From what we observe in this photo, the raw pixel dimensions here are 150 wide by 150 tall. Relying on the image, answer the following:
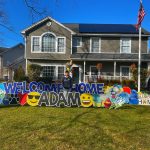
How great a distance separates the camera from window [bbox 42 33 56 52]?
93.5 ft

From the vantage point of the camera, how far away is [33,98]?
12461 mm

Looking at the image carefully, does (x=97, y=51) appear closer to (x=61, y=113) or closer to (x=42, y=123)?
(x=61, y=113)

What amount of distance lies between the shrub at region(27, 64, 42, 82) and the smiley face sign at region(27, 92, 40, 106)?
48.0 ft

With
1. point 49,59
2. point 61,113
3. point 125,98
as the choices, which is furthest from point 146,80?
point 61,113

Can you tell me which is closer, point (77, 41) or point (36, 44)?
point (36, 44)

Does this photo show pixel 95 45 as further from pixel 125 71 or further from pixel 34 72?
pixel 34 72

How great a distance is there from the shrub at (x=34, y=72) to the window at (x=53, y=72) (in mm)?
815

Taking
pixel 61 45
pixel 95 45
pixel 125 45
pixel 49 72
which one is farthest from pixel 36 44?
pixel 125 45

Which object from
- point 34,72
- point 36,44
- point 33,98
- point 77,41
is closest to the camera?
point 33,98

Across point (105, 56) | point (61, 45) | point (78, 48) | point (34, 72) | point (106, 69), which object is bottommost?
→ point (34, 72)

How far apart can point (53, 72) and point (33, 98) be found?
16.0 meters

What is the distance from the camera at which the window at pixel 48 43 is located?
1122 inches

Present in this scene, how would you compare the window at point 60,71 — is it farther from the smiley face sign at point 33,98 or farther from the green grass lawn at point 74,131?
the green grass lawn at point 74,131

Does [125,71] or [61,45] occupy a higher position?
[61,45]
